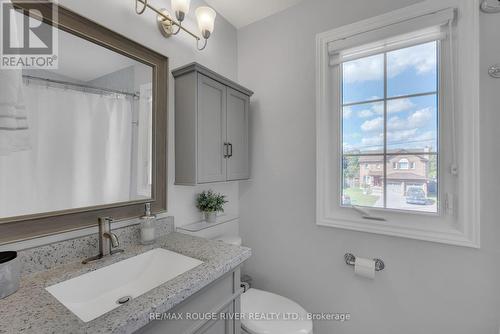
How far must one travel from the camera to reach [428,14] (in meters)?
1.15

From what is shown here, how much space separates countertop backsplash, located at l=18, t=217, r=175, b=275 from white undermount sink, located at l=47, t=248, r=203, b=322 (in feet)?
0.46

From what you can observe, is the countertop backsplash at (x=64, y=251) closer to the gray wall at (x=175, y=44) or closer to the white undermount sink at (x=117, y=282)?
the white undermount sink at (x=117, y=282)

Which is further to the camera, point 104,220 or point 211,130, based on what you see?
point 211,130

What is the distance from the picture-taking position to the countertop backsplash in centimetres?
76

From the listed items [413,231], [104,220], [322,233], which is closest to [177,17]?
[104,220]

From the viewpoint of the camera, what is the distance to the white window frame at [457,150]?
106 centimetres

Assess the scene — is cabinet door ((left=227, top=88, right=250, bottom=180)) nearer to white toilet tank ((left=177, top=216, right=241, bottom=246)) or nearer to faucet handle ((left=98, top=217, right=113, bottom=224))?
white toilet tank ((left=177, top=216, right=241, bottom=246))

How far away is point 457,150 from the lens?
111cm

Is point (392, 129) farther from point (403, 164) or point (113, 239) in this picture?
point (113, 239)

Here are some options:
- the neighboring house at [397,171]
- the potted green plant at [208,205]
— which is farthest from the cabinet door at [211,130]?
the neighboring house at [397,171]

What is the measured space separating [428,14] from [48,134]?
1.90 metres

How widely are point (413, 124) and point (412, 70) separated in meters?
0.32

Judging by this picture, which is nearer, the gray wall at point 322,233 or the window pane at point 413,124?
the gray wall at point 322,233

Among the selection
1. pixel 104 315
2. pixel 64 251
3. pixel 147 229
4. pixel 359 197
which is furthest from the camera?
pixel 359 197
